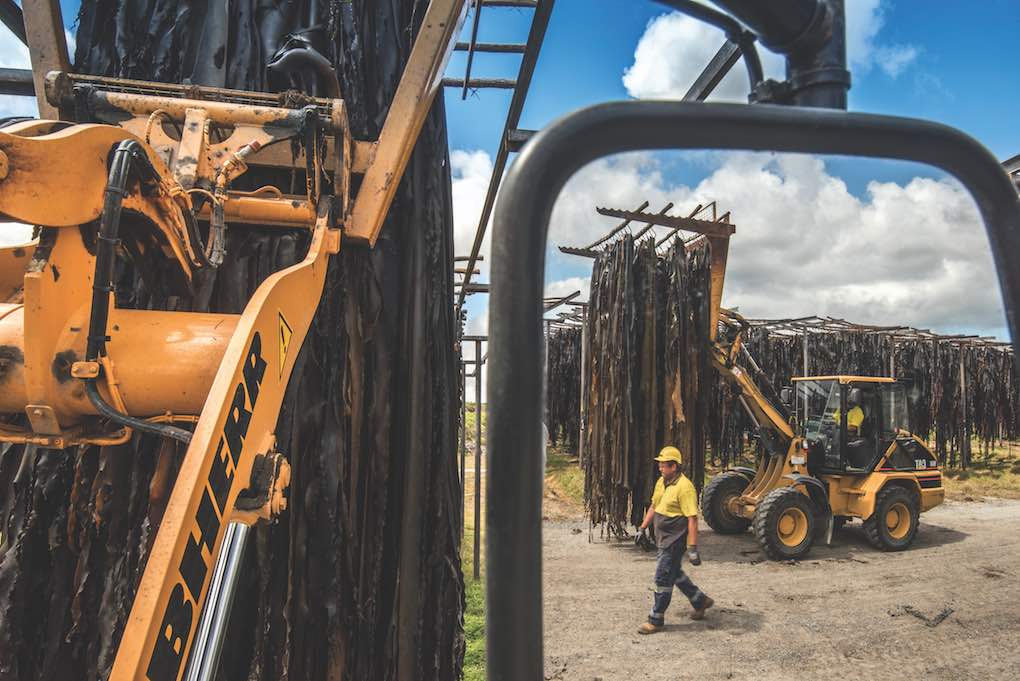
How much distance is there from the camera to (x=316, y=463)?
7.93ft

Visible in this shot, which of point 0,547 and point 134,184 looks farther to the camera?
point 0,547

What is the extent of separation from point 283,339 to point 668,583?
514cm

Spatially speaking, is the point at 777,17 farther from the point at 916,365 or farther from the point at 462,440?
the point at 916,365

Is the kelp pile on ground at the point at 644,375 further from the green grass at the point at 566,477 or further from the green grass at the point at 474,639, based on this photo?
the green grass at the point at 566,477

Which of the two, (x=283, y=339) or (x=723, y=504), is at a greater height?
(x=283, y=339)

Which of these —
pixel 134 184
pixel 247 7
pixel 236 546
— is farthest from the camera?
pixel 247 7

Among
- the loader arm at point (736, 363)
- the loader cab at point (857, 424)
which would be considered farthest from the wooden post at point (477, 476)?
the loader cab at point (857, 424)

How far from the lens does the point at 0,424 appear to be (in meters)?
1.20

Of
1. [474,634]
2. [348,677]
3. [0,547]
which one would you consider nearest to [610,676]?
[474,634]

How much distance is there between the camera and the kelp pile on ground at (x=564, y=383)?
16578mm

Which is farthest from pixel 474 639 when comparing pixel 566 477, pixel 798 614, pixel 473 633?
pixel 566 477

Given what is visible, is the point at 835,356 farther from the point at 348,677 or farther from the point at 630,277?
the point at 348,677

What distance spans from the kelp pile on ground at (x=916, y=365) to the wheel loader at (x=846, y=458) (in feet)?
21.6

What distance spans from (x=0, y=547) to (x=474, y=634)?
3861 mm
